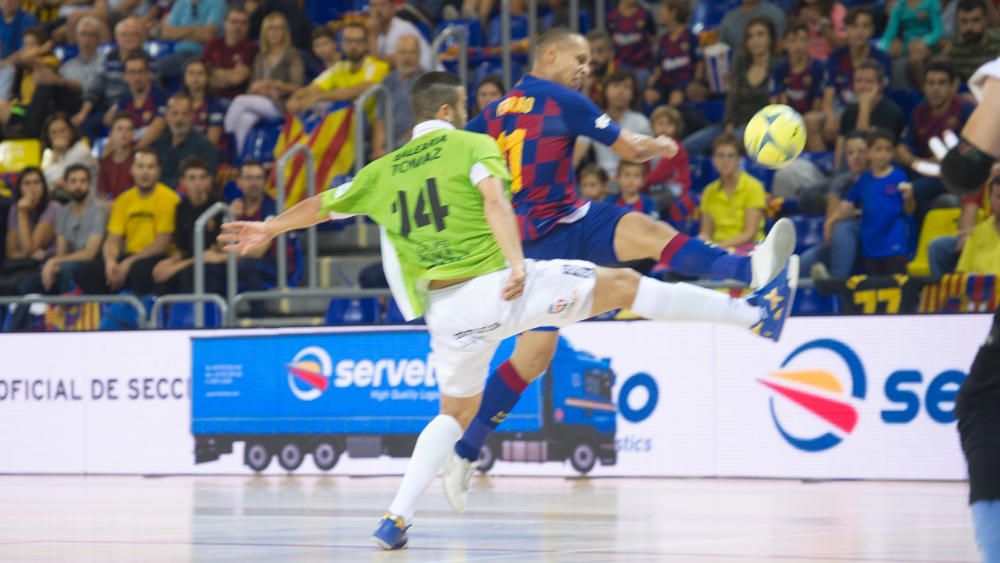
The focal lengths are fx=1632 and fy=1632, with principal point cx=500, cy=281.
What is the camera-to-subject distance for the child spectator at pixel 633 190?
45.8 feet

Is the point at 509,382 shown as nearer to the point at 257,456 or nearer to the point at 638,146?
the point at 638,146

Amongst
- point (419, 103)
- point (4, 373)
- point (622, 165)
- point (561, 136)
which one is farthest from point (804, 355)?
point (4, 373)

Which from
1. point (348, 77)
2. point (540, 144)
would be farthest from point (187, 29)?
point (540, 144)

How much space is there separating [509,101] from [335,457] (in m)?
5.34

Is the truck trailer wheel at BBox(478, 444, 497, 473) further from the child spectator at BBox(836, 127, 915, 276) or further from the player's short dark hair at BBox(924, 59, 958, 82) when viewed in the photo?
the player's short dark hair at BBox(924, 59, 958, 82)

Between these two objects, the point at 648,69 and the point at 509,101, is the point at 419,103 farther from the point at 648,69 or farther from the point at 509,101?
the point at 648,69

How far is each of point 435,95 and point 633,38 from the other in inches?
388

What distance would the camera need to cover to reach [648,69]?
16.9 metres

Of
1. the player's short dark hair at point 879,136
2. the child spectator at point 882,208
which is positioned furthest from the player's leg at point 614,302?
the player's short dark hair at point 879,136

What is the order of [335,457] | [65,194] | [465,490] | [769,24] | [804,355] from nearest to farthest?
[465,490] < [804,355] < [335,457] < [769,24] < [65,194]

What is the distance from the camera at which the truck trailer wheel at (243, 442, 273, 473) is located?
13.2m

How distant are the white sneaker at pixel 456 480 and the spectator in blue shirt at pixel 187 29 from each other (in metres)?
12.0

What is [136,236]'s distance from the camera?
1562 cm

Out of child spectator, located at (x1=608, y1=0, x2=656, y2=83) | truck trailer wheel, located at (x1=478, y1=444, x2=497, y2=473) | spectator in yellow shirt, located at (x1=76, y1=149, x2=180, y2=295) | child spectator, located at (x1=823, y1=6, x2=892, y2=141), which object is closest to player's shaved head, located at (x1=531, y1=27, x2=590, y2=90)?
truck trailer wheel, located at (x1=478, y1=444, x2=497, y2=473)
